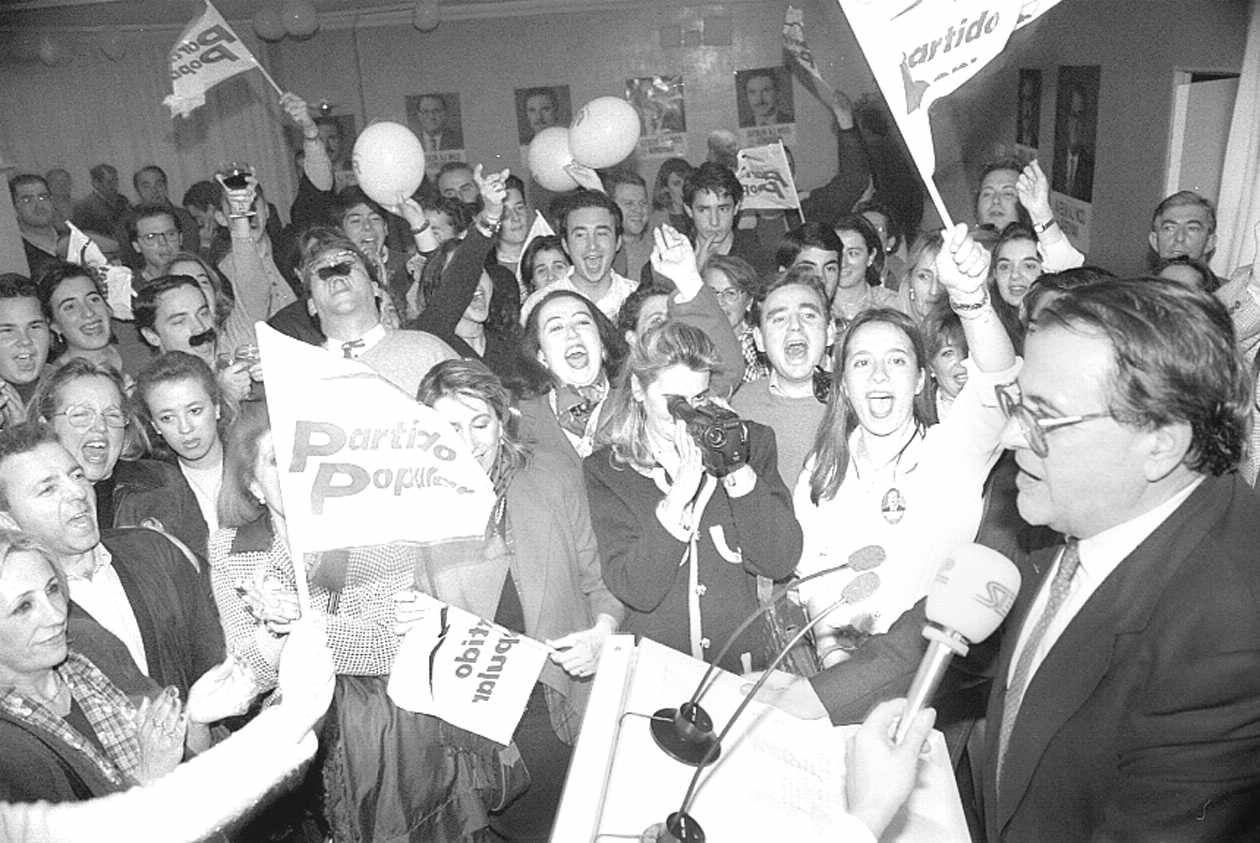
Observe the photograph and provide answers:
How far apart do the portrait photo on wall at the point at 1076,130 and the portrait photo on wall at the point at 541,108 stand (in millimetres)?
4913

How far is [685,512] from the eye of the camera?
279 cm

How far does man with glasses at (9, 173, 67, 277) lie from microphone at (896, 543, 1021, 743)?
793cm

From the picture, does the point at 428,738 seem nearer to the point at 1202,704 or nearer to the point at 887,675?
the point at 887,675

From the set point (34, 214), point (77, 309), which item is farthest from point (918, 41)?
point (34, 214)

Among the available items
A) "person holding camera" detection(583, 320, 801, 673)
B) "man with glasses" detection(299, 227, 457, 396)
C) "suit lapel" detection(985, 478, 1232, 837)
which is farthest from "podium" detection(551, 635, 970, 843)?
"man with glasses" detection(299, 227, 457, 396)

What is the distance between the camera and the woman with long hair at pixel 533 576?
2727 millimetres

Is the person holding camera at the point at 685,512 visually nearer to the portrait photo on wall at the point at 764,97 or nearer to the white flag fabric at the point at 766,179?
the white flag fabric at the point at 766,179

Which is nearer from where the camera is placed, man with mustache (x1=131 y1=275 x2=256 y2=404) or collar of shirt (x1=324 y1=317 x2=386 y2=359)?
collar of shirt (x1=324 y1=317 x2=386 y2=359)

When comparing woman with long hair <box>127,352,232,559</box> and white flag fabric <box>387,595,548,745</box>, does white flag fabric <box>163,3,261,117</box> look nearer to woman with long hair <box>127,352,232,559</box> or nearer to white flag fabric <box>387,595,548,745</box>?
woman with long hair <box>127,352,232,559</box>

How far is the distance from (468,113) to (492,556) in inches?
350

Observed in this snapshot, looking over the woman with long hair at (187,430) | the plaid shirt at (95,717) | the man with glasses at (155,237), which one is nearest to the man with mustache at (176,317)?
the woman with long hair at (187,430)

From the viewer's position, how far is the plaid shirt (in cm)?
206

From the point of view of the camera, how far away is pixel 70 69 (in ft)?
31.2

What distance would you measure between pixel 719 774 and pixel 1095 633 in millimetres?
645
